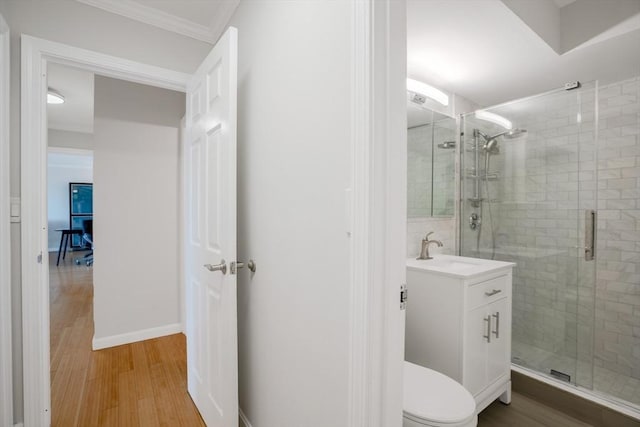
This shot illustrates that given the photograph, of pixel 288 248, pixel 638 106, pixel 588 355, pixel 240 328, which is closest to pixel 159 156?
pixel 240 328

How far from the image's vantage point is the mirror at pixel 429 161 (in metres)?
2.29

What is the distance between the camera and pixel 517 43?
181 cm

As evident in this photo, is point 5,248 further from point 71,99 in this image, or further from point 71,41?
point 71,99

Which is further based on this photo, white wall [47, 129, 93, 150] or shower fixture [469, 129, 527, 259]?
white wall [47, 129, 93, 150]

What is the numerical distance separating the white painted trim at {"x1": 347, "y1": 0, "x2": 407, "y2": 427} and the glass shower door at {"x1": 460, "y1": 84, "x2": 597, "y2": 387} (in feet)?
6.30

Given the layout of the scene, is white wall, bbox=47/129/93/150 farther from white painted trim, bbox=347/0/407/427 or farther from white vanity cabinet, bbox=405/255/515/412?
white painted trim, bbox=347/0/407/427

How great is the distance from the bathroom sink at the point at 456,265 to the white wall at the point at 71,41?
81.4 inches

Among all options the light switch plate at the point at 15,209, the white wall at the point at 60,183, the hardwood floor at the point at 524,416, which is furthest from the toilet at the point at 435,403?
the white wall at the point at 60,183

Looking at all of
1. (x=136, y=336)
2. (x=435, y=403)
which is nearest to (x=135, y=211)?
(x=136, y=336)

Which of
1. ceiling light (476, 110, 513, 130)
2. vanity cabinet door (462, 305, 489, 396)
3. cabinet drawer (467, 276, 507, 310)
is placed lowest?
vanity cabinet door (462, 305, 489, 396)

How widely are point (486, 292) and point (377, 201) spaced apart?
137 centimetres

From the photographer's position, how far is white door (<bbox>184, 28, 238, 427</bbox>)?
137cm

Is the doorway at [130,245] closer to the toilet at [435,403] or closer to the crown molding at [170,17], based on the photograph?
the crown molding at [170,17]

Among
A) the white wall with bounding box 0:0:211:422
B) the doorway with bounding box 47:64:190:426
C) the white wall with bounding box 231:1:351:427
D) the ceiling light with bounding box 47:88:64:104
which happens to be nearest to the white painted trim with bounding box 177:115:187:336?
the doorway with bounding box 47:64:190:426
